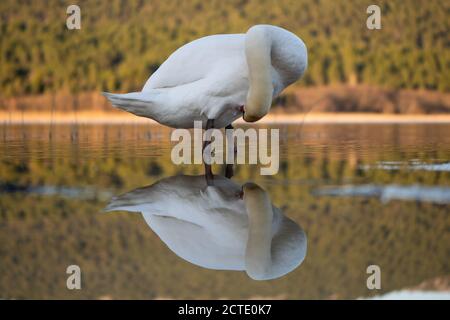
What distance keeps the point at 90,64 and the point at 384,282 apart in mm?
→ 11141

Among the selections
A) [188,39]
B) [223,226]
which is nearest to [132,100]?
[223,226]

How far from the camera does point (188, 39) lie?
13906mm

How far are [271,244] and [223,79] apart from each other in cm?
197

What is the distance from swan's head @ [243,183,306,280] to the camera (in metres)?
2.94

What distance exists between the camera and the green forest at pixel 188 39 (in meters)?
13.1

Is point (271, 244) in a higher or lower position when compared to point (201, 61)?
lower

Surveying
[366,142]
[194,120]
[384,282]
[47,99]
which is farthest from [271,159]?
[47,99]

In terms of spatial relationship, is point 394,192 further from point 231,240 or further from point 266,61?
point 231,240

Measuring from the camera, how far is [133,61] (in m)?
13.4

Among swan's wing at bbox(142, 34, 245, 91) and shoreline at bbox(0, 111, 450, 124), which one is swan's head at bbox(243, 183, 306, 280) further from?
shoreline at bbox(0, 111, 450, 124)

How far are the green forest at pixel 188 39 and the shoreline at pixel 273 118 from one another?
1.02 m

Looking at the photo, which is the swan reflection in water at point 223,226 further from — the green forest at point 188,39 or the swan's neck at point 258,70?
the green forest at point 188,39

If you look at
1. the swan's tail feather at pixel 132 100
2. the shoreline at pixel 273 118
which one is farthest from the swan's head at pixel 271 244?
the shoreline at pixel 273 118
